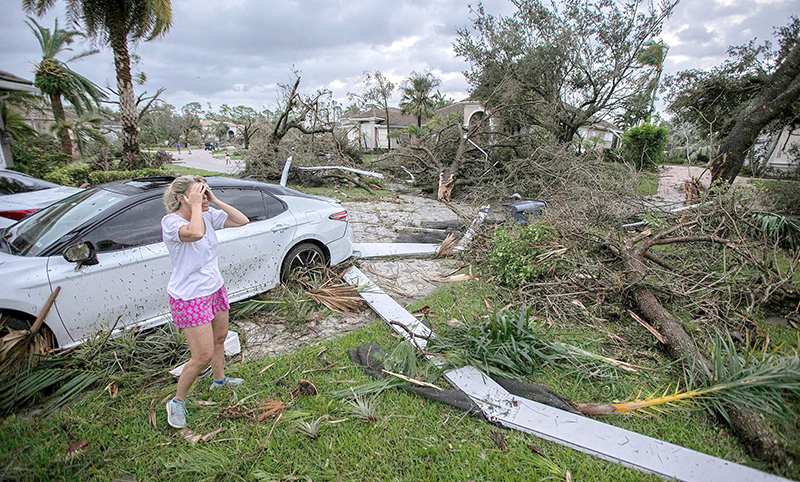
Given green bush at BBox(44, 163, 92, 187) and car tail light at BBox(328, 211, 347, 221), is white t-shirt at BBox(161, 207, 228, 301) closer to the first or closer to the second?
car tail light at BBox(328, 211, 347, 221)

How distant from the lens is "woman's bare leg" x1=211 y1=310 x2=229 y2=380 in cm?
283

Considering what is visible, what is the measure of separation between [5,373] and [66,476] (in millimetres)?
1029

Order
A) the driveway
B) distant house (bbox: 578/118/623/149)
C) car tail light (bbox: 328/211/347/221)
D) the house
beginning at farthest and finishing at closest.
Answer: distant house (bbox: 578/118/623/149) < the house < the driveway < car tail light (bbox: 328/211/347/221)

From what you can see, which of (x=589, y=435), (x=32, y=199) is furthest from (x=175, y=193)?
(x=32, y=199)

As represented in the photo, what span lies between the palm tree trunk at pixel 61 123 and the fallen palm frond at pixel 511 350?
66.5 feet

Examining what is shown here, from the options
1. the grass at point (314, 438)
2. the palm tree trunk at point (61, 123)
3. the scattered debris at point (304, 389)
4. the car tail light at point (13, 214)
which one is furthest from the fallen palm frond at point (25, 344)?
the palm tree trunk at point (61, 123)

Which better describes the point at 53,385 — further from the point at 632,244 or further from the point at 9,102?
the point at 9,102

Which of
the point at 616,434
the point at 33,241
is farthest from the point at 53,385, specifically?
the point at 616,434

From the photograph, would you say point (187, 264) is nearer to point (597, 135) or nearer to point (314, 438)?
point (314, 438)

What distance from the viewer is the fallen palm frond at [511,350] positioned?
3279 mm

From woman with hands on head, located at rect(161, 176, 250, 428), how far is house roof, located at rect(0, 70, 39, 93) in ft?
50.6

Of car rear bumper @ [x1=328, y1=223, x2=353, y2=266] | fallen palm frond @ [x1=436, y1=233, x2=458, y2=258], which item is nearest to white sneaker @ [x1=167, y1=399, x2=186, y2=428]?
car rear bumper @ [x1=328, y1=223, x2=353, y2=266]

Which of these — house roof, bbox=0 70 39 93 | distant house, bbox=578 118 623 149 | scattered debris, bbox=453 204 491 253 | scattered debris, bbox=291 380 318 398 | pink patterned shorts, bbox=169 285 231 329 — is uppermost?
house roof, bbox=0 70 39 93

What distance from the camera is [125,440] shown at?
253 centimetres
